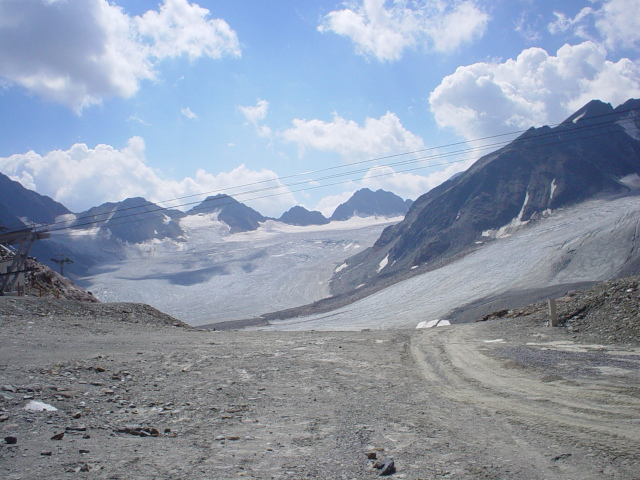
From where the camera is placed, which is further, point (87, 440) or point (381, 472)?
point (87, 440)

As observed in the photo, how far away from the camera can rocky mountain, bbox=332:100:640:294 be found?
62.1 meters

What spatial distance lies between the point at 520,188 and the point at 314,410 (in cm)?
7014

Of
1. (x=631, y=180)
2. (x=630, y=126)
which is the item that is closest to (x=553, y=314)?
(x=631, y=180)

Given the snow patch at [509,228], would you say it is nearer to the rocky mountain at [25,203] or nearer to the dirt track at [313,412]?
the dirt track at [313,412]

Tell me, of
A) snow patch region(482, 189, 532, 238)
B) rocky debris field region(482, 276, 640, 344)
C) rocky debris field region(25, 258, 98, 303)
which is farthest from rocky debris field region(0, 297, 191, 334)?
snow patch region(482, 189, 532, 238)

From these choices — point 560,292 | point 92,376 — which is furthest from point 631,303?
point 560,292

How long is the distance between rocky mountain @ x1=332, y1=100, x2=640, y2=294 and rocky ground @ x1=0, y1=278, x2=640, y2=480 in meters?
48.8

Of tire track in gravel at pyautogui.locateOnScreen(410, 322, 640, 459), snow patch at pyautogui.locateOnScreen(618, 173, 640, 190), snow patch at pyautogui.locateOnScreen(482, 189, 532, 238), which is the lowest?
tire track in gravel at pyautogui.locateOnScreen(410, 322, 640, 459)

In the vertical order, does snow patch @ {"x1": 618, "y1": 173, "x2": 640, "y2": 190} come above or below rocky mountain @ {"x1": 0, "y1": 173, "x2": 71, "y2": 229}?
below

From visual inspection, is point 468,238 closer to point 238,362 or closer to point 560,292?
point 560,292

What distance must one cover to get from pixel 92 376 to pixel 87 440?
2.66 metres

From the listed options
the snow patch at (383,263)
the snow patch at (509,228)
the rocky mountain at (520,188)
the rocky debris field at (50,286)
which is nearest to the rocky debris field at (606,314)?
the rocky debris field at (50,286)

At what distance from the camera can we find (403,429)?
15.5ft

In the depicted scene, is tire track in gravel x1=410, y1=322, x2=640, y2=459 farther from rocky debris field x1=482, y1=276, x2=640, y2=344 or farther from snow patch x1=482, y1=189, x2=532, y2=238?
snow patch x1=482, y1=189, x2=532, y2=238
